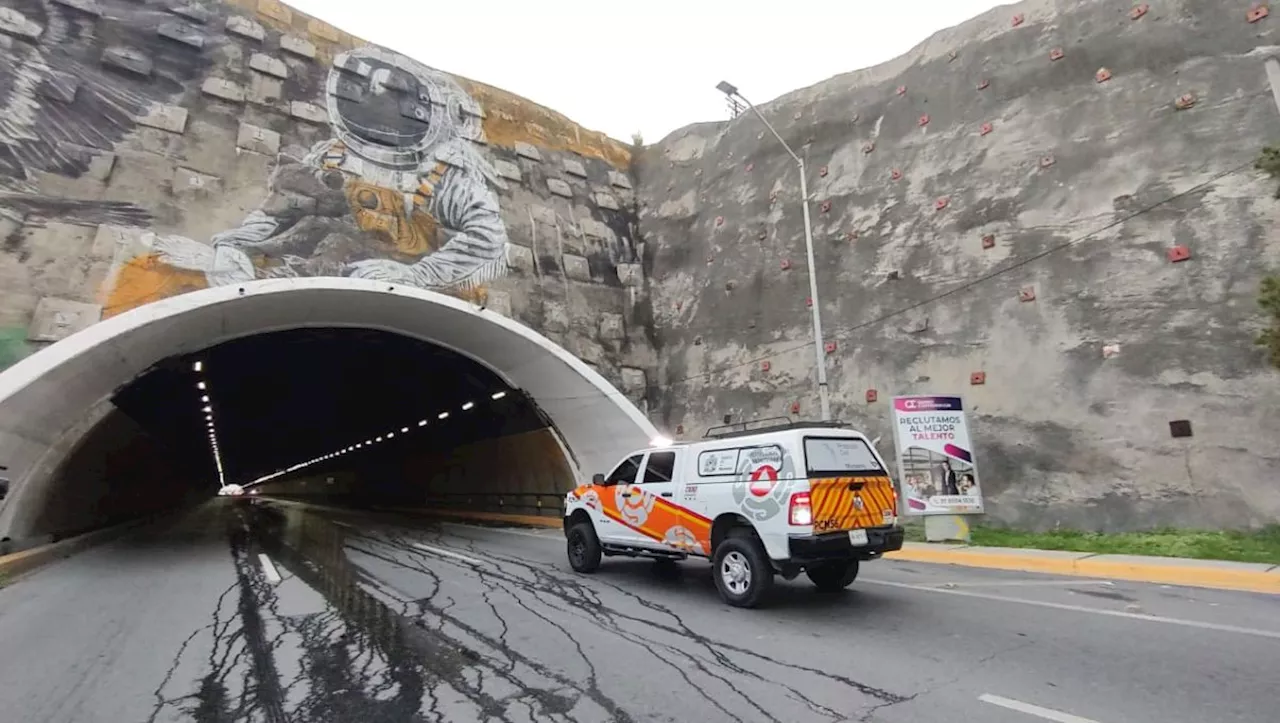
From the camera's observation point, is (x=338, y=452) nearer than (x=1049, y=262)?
No

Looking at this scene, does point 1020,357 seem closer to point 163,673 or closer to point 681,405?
point 681,405

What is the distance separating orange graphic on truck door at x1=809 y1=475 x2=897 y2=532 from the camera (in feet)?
23.3

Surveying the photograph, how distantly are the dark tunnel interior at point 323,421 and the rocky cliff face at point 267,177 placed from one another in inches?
126

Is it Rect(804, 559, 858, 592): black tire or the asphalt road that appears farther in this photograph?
Rect(804, 559, 858, 592): black tire

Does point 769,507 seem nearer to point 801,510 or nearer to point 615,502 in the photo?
point 801,510

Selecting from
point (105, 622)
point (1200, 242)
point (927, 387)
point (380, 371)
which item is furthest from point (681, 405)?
point (105, 622)

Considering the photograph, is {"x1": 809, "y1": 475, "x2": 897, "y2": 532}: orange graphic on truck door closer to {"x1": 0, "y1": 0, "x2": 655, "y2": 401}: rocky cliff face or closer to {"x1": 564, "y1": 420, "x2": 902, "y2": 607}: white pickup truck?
{"x1": 564, "y1": 420, "x2": 902, "y2": 607}: white pickup truck

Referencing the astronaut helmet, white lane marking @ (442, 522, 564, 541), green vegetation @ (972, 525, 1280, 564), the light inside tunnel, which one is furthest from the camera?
the light inside tunnel

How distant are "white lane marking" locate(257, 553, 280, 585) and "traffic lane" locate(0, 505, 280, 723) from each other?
0.34 metres

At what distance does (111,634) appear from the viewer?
705 centimetres

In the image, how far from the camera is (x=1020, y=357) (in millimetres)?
13555

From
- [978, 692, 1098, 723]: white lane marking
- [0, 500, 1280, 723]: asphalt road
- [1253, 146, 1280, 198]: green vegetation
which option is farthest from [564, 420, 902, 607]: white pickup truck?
[1253, 146, 1280, 198]: green vegetation

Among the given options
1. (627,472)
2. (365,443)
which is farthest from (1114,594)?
(365,443)

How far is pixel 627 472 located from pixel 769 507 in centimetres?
322
